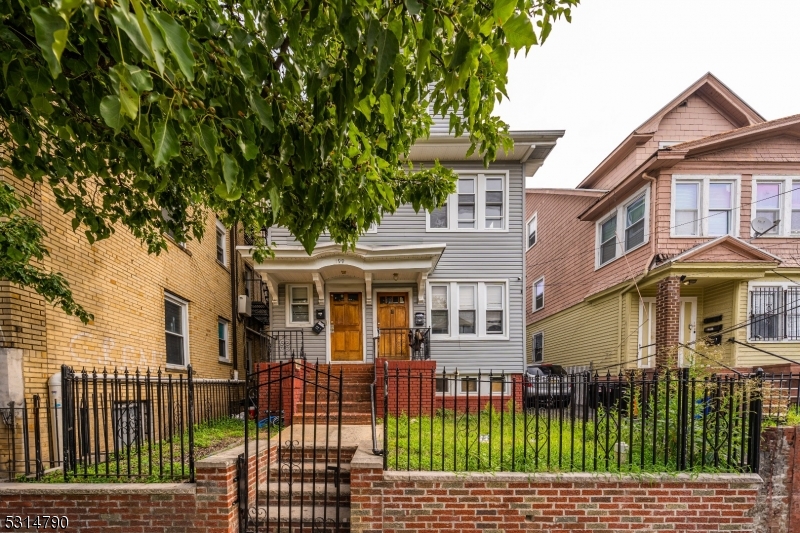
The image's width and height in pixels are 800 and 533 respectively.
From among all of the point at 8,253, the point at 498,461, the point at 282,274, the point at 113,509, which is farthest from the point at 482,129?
the point at 282,274

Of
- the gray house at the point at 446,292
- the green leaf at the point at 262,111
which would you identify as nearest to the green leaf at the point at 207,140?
the green leaf at the point at 262,111

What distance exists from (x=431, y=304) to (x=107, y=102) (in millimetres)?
9059

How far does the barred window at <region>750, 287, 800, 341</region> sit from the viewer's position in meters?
9.81

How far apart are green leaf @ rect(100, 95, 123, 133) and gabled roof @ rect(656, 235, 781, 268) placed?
1118cm

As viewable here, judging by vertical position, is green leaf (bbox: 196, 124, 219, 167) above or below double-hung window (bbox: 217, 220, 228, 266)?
above

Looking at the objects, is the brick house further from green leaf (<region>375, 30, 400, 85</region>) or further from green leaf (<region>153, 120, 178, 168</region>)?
green leaf (<region>153, 120, 178, 168</region>)

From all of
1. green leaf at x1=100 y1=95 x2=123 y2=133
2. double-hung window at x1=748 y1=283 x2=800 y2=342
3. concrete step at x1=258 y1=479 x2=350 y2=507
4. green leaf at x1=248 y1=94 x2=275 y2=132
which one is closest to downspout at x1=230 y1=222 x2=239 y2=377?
concrete step at x1=258 y1=479 x2=350 y2=507

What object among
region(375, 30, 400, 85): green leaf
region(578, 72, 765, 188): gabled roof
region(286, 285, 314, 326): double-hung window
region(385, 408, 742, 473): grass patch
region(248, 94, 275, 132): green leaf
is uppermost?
region(578, 72, 765, 188): gabled roof

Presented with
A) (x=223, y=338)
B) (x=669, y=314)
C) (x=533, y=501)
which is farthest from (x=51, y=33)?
(x=669, y=314)

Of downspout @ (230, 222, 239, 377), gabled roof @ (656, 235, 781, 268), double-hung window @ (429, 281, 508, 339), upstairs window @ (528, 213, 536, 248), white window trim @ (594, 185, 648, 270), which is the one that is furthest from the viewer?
upstairs window @ (528, 213, 536, 248)

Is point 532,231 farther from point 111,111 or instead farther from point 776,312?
point 111,111

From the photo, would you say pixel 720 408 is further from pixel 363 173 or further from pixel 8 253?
pixel 8 253

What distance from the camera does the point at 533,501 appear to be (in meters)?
3.80

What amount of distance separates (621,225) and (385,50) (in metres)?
12.1
